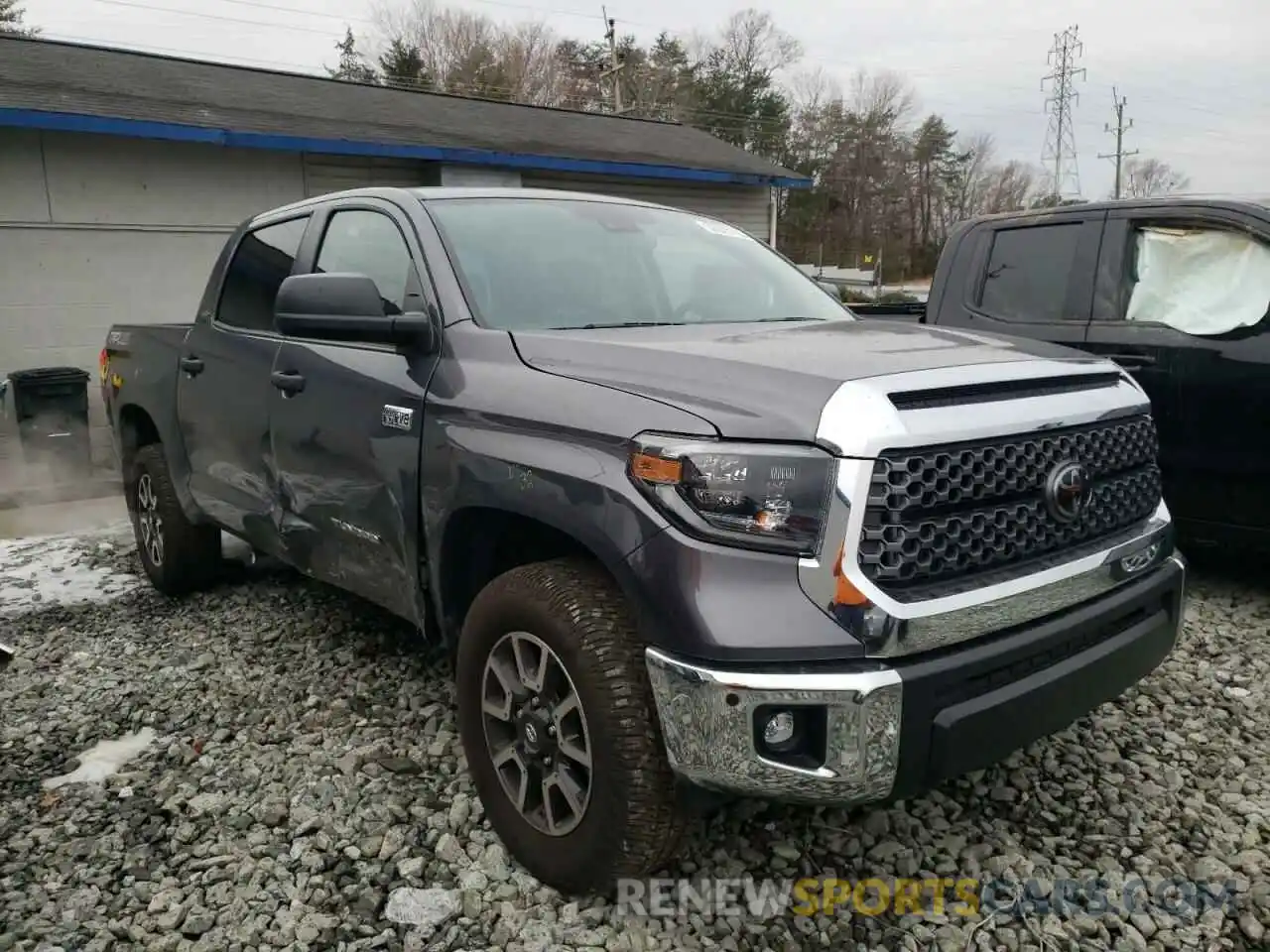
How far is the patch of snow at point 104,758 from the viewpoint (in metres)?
3.15

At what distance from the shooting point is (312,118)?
11.6m

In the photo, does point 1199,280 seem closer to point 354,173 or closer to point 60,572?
point 60,572

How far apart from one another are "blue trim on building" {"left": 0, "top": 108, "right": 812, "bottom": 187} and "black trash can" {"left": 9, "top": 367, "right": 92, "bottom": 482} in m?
2.43

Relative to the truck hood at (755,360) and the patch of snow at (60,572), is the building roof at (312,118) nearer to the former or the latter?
the patch of snow at (60,572)

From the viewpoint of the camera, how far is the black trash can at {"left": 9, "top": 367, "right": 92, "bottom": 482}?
8484mm

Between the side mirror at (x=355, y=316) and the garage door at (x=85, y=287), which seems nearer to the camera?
the side mirror at (x=355, y=316)

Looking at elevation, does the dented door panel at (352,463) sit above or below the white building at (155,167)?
below

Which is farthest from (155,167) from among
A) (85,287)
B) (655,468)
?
(655,468)

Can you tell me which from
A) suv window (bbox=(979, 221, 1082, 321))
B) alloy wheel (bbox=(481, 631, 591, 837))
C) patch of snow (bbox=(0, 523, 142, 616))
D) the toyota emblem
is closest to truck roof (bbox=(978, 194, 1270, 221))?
suv window (bbox=(979, 221, 1082, 321))

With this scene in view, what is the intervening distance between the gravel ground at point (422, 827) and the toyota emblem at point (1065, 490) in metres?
1.01

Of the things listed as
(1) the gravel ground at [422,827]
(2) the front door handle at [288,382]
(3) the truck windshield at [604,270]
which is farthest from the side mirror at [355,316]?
(1) the gravel ground at [422,827]

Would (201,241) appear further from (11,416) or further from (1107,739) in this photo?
(1107,739)

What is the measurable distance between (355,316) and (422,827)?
149 centimetres

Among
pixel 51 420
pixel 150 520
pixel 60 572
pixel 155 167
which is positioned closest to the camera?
pixel 150 520
